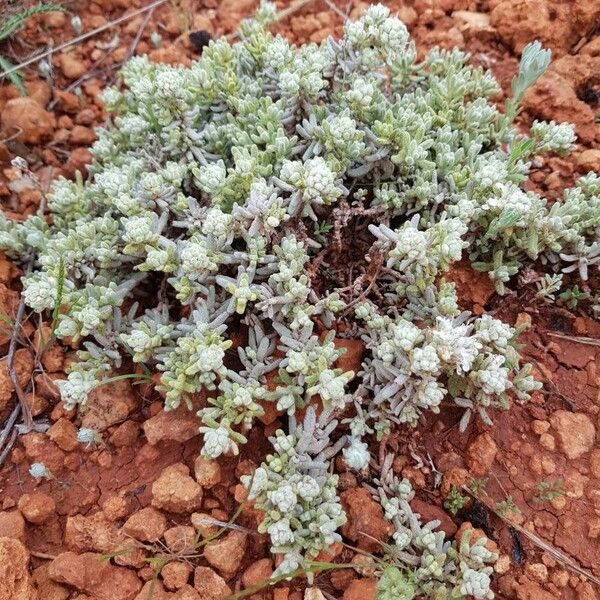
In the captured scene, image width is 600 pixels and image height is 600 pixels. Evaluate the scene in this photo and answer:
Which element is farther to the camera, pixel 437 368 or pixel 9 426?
pixel 9 426

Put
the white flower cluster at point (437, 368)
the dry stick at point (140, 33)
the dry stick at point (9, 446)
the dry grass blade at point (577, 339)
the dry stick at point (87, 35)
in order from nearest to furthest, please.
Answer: the white flower cluster at point (437, 368), the dry stick at point (9, 446), the dry grass blade at point (577, 339), the dry stick at point (87, 35), the dry stick at point (140, 33)

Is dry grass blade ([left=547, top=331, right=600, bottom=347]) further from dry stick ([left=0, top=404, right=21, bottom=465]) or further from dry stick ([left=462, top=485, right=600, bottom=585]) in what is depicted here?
dry stick ([left=0, top=404, right=21, bottom=465])

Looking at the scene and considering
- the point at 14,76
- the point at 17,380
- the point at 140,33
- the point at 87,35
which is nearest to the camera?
the point at 17,380

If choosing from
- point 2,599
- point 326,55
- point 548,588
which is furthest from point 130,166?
point 548,588

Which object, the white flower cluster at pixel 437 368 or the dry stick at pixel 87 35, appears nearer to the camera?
the white flower cluster at pixel 437 368

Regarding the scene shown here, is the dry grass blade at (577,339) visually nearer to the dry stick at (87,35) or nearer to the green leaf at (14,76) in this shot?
the dry stick at (87,35)

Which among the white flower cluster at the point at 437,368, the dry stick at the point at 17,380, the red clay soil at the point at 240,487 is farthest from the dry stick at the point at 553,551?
the dry stick at the point at 17,380

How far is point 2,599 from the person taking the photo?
2379mm

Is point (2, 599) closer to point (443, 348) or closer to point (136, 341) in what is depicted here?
point (136, 341)

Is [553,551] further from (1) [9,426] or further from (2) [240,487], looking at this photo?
(1) [9,426]

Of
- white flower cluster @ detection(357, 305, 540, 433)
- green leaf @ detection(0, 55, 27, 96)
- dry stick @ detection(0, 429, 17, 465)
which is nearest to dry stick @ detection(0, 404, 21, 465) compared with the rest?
dry stick @ detection(0, 429, 17, 465)

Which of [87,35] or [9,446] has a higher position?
[87,35]

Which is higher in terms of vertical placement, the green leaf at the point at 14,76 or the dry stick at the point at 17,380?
the green leaf at the point at 14,76

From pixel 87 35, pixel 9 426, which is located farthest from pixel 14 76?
pixel 9 426
